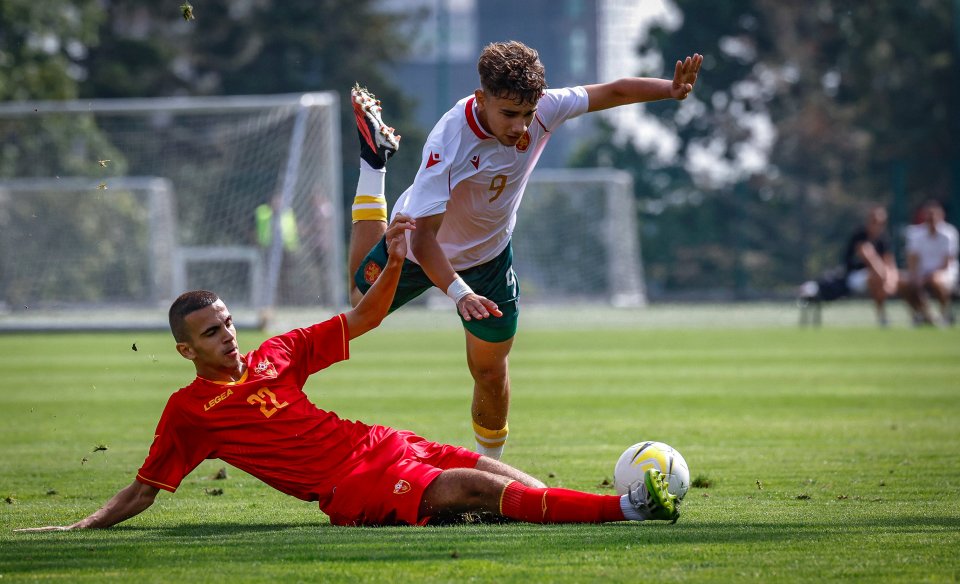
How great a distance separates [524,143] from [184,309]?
7.52 ft

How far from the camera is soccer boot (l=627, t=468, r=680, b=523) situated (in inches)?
224

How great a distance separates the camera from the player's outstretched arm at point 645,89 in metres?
7.31

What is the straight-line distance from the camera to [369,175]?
8.54 meters

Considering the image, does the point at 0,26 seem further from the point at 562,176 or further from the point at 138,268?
the point at 562,176

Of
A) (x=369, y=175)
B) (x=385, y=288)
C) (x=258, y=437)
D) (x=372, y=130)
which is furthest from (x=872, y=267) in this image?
(x=258, y=437)

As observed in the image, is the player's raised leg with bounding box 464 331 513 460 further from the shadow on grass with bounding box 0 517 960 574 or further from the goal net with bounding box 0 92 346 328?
the goal net with bounding box 0 92 346 328

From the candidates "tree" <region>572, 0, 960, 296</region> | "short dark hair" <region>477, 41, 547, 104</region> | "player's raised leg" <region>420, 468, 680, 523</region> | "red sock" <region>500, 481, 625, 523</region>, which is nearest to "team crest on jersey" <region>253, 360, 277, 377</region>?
"player's raised leg" <region>420, 468, 680, 523</region>

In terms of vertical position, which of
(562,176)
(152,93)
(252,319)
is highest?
(152,93)

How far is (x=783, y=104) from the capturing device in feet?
142

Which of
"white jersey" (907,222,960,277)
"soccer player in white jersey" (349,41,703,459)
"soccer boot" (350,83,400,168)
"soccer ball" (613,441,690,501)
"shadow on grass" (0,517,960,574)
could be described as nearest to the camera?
"shadow on grass" (0,517,960,574)

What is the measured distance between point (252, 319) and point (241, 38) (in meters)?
23.5


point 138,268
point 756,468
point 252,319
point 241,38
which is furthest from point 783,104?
point 756,468

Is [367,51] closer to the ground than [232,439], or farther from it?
farther from it

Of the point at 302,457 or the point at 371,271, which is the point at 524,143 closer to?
the point at 371,271
